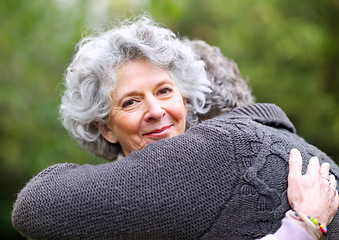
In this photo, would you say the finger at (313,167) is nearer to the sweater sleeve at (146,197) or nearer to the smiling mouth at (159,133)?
the sweater sleeve at (146,197)

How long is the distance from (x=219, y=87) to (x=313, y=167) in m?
1.03

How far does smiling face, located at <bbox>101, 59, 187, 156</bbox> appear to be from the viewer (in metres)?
2.26

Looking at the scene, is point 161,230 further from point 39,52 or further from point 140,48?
point 39,52

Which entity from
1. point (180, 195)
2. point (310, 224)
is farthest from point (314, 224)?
point (180, 195)

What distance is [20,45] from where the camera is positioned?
558cm

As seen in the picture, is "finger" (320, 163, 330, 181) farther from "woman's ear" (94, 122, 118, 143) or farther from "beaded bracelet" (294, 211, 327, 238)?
"woman's ear" (94, 122, 118, 143)

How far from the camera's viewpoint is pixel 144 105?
7.48ft

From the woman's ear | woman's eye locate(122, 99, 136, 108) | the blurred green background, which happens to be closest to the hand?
woman's eye locate(122, 99, 136, 108)

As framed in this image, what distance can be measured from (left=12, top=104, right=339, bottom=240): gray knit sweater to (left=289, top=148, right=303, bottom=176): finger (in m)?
0.03

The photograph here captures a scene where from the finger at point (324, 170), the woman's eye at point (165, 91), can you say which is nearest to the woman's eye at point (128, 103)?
the woman's eye at point (165, 91)

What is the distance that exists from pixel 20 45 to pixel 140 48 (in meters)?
3.83

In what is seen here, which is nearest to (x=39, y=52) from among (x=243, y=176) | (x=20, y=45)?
(x=20, y=45)

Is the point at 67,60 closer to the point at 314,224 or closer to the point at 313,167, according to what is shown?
the point at 313,167

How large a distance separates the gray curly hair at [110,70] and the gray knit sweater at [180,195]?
24.5 inches
